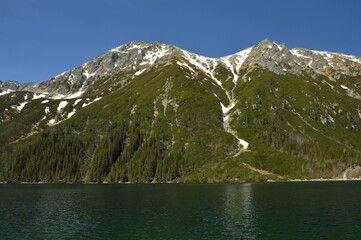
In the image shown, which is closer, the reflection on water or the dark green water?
the dark green water

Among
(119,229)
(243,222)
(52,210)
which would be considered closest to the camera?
(119,229)

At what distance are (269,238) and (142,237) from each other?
67.4 ft

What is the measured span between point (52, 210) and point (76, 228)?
28656 mm

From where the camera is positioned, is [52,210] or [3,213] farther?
[52,210]

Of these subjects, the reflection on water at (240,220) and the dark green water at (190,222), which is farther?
the reflection on water at (240,220)

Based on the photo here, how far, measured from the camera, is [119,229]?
55.7 meters

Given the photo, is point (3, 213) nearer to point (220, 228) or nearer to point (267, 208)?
point (220, 228)

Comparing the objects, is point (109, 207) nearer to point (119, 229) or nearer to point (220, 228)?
point (119, 229)

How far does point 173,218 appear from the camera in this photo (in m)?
65.9

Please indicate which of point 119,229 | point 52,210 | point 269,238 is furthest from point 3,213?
point 269,238

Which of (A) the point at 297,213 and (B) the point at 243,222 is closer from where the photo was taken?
(B) the point at 243,222

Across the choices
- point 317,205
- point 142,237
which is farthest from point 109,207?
point 317,205

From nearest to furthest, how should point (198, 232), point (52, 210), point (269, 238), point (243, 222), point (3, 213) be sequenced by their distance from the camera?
1. point (269, 238)
2. point (198, 232)
3. point (243, 222)
4. point (3, 213)
5. point (52, 210)

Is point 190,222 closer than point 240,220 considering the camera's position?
Yes
